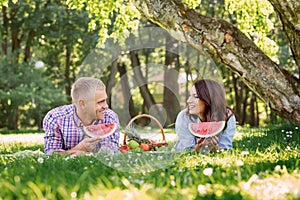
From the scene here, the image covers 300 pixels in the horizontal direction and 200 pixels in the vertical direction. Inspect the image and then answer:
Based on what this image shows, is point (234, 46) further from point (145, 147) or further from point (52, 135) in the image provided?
point (52, 135)

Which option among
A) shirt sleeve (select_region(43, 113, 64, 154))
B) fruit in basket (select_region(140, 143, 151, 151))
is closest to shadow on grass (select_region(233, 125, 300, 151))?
fruit in basket (select_region(140, 143, 151, 151))

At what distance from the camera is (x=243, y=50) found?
22.1 feet

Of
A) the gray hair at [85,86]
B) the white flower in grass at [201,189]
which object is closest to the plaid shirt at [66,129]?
the gray hair at [85,86]

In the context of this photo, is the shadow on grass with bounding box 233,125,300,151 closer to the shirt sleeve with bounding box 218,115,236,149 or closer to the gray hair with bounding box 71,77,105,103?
the shirt sleeve with bounding box 218,115,236,149

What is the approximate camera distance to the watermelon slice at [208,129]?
4961 mm

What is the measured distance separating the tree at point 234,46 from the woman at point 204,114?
56.9 inches

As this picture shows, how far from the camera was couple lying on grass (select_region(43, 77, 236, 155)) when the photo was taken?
4918 millimetres

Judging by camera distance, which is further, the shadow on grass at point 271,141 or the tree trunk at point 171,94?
the shadow on grass at point 271,141

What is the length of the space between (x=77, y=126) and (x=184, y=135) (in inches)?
42.6

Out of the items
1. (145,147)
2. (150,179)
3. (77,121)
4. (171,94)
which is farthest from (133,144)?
(150,179)

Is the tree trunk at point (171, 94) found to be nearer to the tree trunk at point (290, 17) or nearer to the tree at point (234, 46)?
the tree at point (234, 46)

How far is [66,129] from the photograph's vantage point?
17.4 ft

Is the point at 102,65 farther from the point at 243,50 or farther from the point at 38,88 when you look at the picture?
the point at 38,88

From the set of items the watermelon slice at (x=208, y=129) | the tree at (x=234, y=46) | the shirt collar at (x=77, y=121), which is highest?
the tree at (x=234, y=46)
